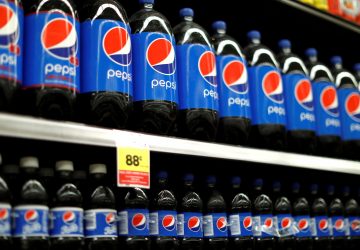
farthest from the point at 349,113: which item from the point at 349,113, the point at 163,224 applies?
the point at 163,224

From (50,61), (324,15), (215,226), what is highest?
(324,15)

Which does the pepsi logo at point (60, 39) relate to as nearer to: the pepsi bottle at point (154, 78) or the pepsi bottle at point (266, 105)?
the pepsi bottle at point (154, 78)

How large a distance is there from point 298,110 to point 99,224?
2.93 ft

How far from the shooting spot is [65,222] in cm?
137

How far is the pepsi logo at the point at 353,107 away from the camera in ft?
7.37

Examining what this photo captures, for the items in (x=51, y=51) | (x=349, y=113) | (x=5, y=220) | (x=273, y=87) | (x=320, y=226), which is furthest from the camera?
(x=349, y=113)

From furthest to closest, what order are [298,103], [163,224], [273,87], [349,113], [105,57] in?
1. [349,113]
2. [298,103]
3. [273,87]
4. [163,224]
5. [105,57]

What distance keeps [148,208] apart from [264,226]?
46 centimetres

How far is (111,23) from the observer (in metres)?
1.52

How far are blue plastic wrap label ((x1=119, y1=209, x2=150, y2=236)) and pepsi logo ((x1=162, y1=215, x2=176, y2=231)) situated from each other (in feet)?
0.21

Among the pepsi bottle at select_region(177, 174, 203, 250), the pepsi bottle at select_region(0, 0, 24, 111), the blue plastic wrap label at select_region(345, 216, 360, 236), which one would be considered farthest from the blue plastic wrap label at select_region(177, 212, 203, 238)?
the blue plastic wrap label at select_region(345, 216, 360, 236)

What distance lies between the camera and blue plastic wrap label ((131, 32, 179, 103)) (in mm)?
1563

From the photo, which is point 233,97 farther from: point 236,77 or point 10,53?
point 10,53

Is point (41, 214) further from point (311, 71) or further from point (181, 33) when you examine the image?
point (311, 71)
